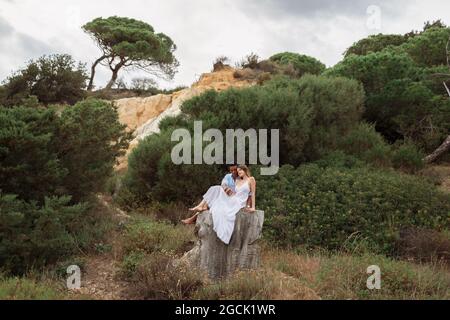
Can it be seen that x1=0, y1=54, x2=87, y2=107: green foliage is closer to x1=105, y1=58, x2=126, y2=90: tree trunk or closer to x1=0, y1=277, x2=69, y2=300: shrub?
x1=105, y1=58, x2=126, y2=90: tree trunk

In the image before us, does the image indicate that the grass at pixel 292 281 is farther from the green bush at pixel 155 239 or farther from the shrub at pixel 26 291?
the shrub at pixel 26 291

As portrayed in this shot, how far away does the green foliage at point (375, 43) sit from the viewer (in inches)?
1188

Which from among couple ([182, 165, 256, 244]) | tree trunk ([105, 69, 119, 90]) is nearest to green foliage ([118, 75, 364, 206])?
couple ([182, 165, 256, 244])

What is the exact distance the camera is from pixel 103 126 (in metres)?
11.6

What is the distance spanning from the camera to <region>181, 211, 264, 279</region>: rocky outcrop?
773 cm

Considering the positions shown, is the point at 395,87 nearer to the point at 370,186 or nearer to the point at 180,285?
the point at 370,186

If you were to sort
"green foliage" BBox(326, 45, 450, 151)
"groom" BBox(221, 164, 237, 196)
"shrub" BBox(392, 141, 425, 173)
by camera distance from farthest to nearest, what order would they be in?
"green foliage" BBox(326, 45, 450, 151) < "shrub" BBox(392, 141, 425, 173) < "groom" BBox(221, 164, 237, 196)

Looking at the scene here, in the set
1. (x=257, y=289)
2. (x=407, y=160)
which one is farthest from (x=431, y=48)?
(x=257, y=289)

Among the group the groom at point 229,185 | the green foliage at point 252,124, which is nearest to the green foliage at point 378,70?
the green foliage at point 252,124

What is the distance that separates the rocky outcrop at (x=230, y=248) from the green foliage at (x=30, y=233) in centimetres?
226

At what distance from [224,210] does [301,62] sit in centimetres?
2380

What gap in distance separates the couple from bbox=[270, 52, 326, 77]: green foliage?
839 inches
